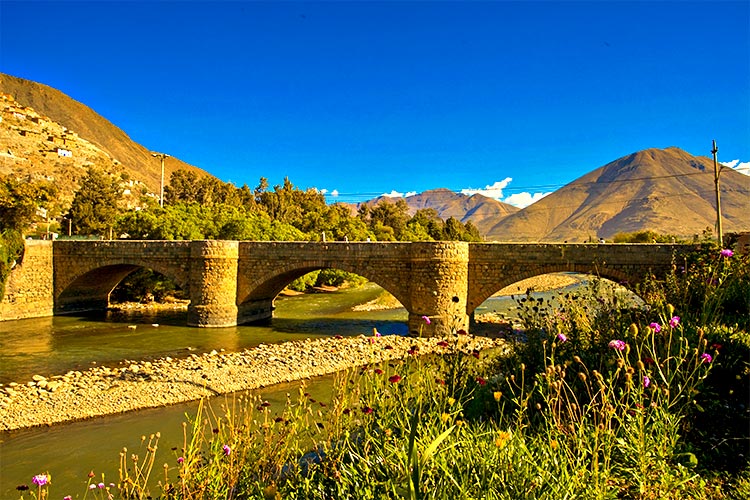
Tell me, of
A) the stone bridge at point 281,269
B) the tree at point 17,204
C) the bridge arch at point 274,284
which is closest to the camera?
the stone bridge at point 281,269

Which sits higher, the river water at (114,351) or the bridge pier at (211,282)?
the bridge pier at (211,282)

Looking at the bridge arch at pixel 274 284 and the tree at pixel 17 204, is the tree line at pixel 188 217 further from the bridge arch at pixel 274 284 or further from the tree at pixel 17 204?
the bridge arch at pixel 274 284

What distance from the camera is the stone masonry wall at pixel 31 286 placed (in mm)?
22719

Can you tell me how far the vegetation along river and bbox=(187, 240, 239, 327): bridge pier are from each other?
0.71m

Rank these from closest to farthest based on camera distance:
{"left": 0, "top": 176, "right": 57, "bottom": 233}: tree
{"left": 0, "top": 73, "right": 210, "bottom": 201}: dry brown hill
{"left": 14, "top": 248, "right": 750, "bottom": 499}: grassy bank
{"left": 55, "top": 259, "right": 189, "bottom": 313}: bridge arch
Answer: {"left": 14, "top": 248, "right": 750, "bottom": 499}: grassy bank
{"left": 55, "top": 259, "right": 189, "bottom": 313}: bridge arch
{"left": 0, "top": 176, "right": 57, "bottom": 233}: tree
{"left": 0, "top": 73, "right": 210, "bottom": 201}: dry brown hill

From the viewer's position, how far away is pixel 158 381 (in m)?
12.6

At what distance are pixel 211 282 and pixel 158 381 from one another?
8865mm

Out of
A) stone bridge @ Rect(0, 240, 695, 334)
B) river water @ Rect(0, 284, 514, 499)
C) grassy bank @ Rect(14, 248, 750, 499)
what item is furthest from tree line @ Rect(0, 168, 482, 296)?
grassy bank @ Rect(14, 248, 750, 499)

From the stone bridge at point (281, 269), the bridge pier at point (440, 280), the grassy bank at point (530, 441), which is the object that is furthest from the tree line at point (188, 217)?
the grassy bank at point (530, 441)

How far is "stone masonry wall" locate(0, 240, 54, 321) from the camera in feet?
74.5

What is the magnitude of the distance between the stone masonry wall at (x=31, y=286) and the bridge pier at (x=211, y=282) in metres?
8.74

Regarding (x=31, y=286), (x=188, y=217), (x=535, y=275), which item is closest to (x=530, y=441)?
(x=535, y=275)

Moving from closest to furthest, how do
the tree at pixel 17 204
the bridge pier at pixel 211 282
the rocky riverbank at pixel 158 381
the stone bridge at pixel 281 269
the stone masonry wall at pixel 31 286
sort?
the rocky riverbank at pixel 158 381, the stone bridge at pixel 281 269, the bridge pier at pixel 211 282, the stone masonry wall at pixel 31 286, the tree at pixel 17 204

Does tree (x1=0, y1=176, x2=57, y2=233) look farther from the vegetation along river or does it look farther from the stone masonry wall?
the vegetation along river
